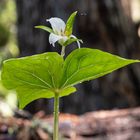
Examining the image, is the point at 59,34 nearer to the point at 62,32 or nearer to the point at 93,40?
the point at 62,32

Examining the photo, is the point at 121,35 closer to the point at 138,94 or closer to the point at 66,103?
the point at 138,94

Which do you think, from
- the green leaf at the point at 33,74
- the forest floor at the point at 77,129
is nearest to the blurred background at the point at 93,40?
the forest floor at the point at 77,129

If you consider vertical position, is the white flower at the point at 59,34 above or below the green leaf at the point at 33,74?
above

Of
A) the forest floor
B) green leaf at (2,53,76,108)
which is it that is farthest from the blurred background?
green leaf at (2,53,76,108)

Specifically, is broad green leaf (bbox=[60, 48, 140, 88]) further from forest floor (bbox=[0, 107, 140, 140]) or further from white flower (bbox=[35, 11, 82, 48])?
forest floor (bbox=[0, 107, 140, 140])

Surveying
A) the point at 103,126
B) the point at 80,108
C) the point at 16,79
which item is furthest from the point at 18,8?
the point at 16,79

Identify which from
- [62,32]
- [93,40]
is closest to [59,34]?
[62,32]

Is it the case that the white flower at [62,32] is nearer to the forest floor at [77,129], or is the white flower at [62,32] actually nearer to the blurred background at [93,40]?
the forest floor at [77,129]
